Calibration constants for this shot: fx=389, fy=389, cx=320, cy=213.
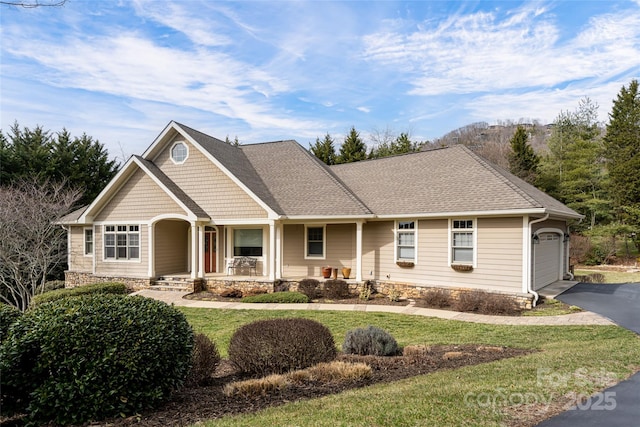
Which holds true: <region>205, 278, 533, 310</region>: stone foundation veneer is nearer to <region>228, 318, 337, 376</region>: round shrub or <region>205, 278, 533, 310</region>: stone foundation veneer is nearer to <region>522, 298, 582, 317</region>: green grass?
<region>522, 298, 582, 317</region>: green grass

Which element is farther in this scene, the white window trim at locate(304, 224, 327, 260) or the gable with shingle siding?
the white window trim at locate(304, 224, 327, 260)

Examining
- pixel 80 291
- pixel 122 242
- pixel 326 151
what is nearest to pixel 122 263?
pixel 122 242

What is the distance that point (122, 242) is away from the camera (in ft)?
59.0

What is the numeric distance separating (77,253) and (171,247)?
5.72 meters

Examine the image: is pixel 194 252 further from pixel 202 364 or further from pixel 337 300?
pixel 202 364

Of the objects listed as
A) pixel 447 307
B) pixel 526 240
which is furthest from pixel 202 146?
pixel 526 240

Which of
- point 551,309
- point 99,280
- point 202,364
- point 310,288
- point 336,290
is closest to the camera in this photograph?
point 202,364

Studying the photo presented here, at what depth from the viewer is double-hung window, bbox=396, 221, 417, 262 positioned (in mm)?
14969

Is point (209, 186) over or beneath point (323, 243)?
over

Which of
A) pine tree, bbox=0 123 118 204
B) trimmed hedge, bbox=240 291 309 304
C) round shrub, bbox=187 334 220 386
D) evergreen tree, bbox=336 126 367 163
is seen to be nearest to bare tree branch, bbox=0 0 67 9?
round shrub, bbox=187 334 220 386

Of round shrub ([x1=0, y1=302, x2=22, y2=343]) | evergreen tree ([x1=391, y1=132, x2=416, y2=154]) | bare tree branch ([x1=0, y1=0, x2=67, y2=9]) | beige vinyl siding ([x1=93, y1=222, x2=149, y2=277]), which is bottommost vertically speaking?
beige vinyl siding ([x1=93, y1=222, x2=149, y2=277])

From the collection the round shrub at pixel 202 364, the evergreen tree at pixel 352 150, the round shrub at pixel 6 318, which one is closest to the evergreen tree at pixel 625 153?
the evergreen tree at pixel 352 150

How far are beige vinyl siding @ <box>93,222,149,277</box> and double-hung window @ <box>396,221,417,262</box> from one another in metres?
11.0

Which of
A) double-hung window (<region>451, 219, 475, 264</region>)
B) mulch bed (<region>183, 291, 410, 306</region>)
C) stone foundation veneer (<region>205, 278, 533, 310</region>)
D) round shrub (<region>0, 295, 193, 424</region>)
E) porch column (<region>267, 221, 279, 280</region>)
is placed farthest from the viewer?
porch column (<region>267, 221, 279, 280</region>)
